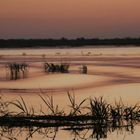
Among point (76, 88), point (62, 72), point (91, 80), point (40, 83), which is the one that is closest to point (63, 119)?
point (76, 88)

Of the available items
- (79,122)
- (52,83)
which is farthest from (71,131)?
(52,83)

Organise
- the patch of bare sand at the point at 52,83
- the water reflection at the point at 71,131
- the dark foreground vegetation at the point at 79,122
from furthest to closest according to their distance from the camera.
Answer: the patch of bare sand at the point at 52,83, the dark foreground vegetation at the point at 79,122, the water reflection at the point at 71,131

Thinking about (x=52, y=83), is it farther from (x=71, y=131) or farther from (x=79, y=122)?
(x=71, y=131)

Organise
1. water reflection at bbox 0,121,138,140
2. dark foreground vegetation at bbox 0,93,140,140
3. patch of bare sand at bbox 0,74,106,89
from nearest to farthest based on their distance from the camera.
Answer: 1. water reflection at bbox 0,121,138,140
2. dark foreground vegetation at bbox 0,93,140,140
3. patch of bare sand at bbox 0,74,106,89

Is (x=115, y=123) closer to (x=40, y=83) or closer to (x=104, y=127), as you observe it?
(x=104, y=127)

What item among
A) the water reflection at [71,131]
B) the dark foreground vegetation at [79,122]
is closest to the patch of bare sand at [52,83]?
the dark foreground vegetation at [79,122]

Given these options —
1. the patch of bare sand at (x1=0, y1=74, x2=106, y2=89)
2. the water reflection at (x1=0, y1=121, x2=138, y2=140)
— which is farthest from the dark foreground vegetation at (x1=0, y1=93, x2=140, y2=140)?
the patch of bare sand at (x1=0, y1=74, x2=106, y2=89)

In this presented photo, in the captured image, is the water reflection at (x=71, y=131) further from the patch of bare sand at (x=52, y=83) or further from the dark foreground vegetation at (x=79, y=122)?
the patch of bare sand at (x=52, y=83)

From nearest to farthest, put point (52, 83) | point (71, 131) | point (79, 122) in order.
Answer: point (71, 131) < point (79, 122) < point (52, 83)

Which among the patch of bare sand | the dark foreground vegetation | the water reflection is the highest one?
the dark foreground vegetation

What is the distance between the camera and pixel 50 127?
10469mm

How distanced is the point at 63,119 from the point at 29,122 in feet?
2.41

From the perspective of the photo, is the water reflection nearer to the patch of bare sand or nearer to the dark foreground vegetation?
the dark foreground vegetation

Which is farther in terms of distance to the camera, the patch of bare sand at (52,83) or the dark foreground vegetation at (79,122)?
the patch of bare sand at (52,83)
